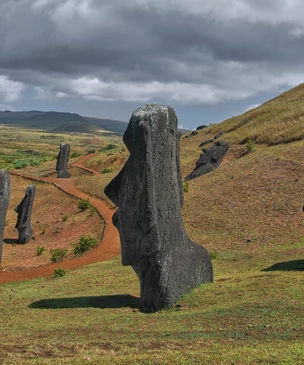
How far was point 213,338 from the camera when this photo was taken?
8.41 m

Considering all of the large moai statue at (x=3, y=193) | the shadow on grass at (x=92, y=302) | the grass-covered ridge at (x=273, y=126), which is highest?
the grass-covered ridge at (x=273, y=126)

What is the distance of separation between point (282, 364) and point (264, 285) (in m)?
5.30

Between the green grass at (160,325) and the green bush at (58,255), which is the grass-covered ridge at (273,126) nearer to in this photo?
the green bush at (58,255)

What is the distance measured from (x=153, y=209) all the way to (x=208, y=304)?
271 cm

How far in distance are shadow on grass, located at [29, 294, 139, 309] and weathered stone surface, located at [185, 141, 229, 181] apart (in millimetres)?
23717

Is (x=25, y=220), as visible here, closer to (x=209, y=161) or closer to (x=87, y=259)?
(x=87, y=259)

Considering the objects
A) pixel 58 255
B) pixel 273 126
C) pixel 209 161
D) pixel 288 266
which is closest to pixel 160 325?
pixel 288 266

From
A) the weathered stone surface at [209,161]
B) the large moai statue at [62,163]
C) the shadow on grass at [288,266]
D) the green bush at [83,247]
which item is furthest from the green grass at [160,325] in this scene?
the large moai statue at [62,163]

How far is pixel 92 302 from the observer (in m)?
12.9

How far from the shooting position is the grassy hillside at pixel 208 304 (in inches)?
292

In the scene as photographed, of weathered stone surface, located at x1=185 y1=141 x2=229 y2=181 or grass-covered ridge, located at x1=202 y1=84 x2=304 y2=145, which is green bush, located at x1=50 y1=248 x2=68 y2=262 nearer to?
weathered stone surface, located at x1=185 y1=141 x2=229 y2=181

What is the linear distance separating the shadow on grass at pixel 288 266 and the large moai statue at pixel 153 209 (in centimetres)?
383

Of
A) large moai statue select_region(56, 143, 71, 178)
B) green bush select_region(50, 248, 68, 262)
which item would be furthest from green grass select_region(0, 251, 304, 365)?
large moai statue select_region(56, 143, 71, 178)

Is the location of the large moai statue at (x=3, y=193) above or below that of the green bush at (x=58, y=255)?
above
